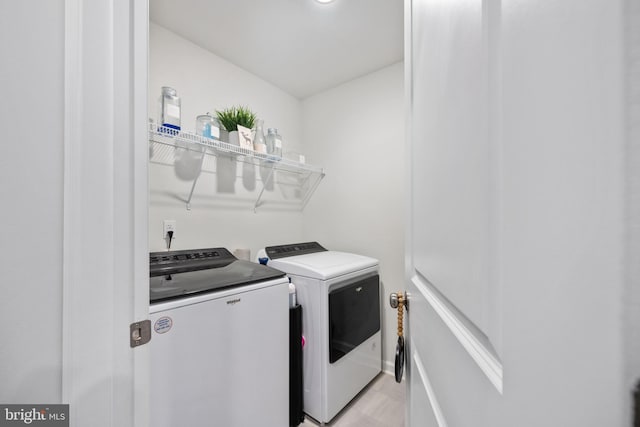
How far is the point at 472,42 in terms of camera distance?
0.32 m

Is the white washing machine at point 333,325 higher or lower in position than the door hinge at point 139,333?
lower

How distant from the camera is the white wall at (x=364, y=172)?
2.07 metres

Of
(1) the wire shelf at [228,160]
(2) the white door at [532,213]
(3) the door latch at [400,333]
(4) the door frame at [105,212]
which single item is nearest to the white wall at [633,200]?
(2) the white door at [532,213]

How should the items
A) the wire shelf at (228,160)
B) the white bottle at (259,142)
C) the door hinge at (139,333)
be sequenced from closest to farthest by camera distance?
the door hinge at (139,333)
the wire shelf at (228,160)
the white bottle at (259,142)

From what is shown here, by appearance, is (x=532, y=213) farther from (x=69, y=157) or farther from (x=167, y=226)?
(x=167, y=226)

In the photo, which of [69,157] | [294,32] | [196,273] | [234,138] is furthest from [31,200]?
[294,32]

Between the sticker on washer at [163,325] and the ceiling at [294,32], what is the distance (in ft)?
5.65

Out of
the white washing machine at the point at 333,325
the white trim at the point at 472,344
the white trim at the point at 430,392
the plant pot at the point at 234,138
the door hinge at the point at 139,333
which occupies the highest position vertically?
the plant pot at the point at 234,138

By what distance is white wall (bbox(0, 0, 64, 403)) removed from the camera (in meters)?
0.56

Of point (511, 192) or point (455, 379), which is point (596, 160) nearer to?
point (511, 192)

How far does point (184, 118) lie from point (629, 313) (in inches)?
81.8

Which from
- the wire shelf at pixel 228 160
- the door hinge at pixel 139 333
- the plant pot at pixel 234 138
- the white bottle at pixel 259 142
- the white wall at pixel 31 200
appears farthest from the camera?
the white bottle at pixel 259 142

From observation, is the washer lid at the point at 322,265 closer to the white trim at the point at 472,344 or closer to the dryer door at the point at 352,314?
the dryer door at the point at 352,314

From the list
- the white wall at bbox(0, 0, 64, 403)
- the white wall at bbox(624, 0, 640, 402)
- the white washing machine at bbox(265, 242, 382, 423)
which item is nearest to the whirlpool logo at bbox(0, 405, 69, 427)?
the white wall at bbox(0, 0, 64, 403)
